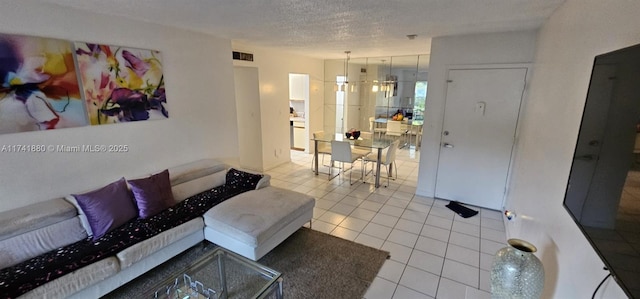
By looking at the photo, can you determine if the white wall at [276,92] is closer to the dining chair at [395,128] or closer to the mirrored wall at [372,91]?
the mirrored wall at [372,91]

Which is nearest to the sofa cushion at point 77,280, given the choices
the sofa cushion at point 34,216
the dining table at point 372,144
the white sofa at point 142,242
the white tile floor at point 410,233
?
the white sofa at point 142,242

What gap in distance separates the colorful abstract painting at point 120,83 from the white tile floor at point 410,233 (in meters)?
2.38

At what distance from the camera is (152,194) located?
102 inches

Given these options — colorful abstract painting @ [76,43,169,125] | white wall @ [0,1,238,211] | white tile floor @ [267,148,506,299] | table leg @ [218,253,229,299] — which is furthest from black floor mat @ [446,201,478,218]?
colorful abstract painting @ [76,43,169,125]

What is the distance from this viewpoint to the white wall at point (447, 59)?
3227 mm

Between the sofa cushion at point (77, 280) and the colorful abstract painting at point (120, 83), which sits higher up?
the colorful abstract painting at point (120, 83)

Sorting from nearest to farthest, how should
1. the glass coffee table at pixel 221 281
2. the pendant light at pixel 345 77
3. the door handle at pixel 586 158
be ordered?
the door handle at pixel 586 158
the glass coffee table at pixel 221 281
the pendant light at pixel 345 77

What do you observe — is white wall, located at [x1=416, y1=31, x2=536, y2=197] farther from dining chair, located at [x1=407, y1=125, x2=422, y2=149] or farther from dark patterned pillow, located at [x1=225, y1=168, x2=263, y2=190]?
dining chair, located at [x1=407, y1=125, x2=422, y2=149]

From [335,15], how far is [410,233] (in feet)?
8.22

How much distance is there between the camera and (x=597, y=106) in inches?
43.1

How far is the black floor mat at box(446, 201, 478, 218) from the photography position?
3.60 metres

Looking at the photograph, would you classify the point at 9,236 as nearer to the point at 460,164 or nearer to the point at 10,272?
the point at 10,272

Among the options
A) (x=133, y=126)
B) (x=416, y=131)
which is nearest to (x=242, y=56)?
(x=133, y=126)

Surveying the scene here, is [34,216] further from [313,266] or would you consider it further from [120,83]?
[313,266]
